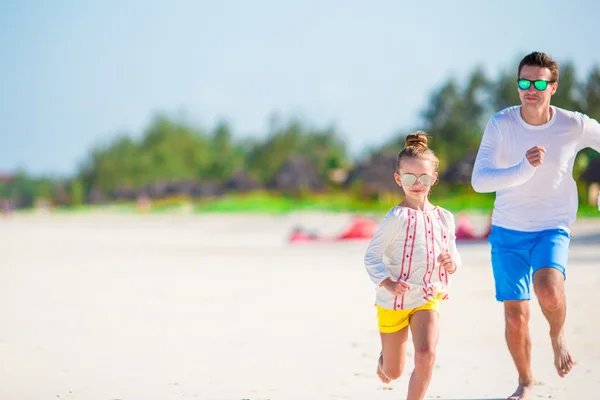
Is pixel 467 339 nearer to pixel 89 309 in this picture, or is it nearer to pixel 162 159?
pixel 89 309

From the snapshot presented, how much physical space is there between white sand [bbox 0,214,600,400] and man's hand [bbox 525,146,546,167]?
5.69ft

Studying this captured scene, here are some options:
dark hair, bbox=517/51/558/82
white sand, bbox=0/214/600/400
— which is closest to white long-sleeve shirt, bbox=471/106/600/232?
dark hair, bbox=517/51/558/82

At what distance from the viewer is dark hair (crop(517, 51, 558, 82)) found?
571cm

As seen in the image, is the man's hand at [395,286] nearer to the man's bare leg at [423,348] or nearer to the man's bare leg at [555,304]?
the man's bare leg at [423,348]

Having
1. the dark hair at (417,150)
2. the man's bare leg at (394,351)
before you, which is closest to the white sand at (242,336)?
the man's bare leg at (394,351)

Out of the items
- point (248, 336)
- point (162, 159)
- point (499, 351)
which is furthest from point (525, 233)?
point (162, 159)

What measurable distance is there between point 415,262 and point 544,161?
121cm

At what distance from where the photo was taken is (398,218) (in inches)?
193

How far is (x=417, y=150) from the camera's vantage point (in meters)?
5.05

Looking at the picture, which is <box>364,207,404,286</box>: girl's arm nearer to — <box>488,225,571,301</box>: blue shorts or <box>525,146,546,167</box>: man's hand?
<box>525,146,546,167</box>: man's hand

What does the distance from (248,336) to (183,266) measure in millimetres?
9819

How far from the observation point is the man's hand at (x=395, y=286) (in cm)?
481

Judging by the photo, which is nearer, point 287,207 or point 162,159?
point 287,207

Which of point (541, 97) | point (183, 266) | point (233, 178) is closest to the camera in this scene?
point (541, 97)
